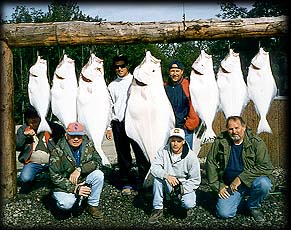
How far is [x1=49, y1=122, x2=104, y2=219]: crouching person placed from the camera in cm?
448

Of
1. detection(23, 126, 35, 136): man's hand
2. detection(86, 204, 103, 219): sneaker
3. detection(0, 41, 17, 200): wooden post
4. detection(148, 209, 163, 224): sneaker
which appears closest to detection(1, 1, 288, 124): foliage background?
detection(23, 126, 35, 136): man's hand

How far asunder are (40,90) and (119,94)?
735 mm

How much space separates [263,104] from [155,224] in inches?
57.1

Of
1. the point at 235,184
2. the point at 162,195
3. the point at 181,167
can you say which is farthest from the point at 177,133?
the point at 235,184

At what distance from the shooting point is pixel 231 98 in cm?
461

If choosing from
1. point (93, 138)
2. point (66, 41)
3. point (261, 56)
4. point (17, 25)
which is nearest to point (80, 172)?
point (93, 138)

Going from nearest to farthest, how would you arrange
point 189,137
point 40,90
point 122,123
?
point 40,90
point 189,137
point 122,123

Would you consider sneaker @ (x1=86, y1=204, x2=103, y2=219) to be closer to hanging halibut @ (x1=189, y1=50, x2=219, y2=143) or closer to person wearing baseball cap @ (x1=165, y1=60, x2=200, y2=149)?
person wearing baseball cap @ (x1=165, y1=60, x2=200, y2=149)

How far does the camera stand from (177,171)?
4.50 m

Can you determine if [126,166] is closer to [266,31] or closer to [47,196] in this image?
[47,196]

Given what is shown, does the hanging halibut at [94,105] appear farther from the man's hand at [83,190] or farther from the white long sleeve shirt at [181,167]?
the white long sleeve shirt at [181,167]

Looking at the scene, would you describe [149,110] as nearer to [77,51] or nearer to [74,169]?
[74,169]

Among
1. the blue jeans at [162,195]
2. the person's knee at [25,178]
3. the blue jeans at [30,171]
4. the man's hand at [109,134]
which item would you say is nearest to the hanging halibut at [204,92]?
the blue jeans at [162,195]

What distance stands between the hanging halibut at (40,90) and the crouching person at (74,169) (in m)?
0.39
